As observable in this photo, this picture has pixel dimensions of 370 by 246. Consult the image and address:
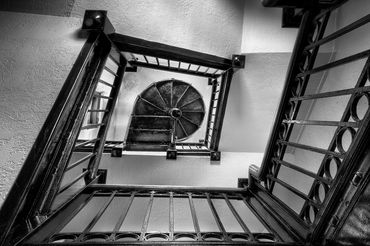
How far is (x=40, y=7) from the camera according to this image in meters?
1.72

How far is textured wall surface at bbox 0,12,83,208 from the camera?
111cm

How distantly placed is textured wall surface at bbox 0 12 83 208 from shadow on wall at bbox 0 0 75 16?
6cm

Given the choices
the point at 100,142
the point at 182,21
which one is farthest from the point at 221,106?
the point at 100,142

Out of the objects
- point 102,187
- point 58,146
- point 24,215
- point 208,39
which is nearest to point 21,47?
point 58,146

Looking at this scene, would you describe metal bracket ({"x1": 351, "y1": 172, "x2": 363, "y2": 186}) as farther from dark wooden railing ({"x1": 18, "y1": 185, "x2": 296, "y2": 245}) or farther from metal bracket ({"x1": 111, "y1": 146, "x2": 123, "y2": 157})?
metal bracket ({"x1": 111, "y1": 146, "x2": 123, "y2": 157})

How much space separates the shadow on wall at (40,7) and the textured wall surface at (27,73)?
0.21 ft

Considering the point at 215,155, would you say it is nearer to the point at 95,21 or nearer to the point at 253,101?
the point at 253,101

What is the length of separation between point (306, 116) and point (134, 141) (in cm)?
294

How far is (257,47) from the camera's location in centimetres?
233

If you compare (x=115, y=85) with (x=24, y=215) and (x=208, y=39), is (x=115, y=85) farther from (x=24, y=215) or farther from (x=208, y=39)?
(x=24, y=215)

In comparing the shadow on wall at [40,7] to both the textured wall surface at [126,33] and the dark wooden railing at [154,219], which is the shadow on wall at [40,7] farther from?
the dark wooden railing at [154,219]

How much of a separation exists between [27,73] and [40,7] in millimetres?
799

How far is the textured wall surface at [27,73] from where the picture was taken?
111 cm

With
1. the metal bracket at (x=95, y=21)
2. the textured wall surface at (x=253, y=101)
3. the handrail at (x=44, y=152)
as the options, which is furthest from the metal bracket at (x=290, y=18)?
the handrail at (x=44, y=152)
